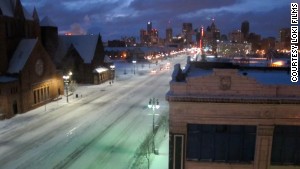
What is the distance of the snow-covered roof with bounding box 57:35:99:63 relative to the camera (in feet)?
246

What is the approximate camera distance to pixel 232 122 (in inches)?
688

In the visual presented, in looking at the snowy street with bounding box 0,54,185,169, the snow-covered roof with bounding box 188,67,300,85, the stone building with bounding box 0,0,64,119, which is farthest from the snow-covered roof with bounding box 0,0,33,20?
the snow-covered roof with bounding box 188,67,300,85

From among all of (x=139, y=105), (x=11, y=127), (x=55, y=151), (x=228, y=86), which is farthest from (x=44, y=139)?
(x=228, y=86)

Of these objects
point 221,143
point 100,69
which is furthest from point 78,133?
point 100,69

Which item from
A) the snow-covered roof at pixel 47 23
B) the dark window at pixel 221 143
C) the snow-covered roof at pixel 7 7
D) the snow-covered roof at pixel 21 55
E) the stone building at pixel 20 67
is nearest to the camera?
the dark window at pixel 221 143

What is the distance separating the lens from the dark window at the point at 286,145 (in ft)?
57.1

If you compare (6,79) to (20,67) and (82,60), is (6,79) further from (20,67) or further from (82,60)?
(82,60)

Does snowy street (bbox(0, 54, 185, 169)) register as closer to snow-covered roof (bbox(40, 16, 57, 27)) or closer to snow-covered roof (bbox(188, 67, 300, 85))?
snow-covered roof (bbox(188, 67, 300, 85))

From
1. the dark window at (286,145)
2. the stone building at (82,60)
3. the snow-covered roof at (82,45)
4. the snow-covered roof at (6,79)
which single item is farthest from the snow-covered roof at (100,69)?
the dark window at (286,145)

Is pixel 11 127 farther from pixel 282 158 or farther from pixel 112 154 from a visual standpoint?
pixel 282 158

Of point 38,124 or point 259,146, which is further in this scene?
point 38,124

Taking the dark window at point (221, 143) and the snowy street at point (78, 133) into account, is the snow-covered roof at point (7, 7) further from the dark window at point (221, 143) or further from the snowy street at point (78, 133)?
the dark window at point (221, 143)

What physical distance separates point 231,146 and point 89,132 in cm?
2051

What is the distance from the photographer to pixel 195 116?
17562 millimetres
